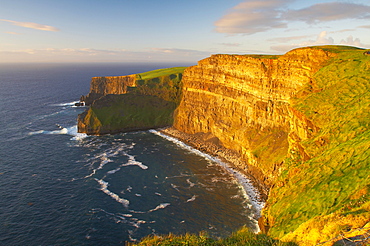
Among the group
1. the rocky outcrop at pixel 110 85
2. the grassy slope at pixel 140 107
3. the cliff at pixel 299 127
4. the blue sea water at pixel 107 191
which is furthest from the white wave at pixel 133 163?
the rocky outcrop at pixel 110 85

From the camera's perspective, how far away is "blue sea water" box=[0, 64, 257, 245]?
2125 inches

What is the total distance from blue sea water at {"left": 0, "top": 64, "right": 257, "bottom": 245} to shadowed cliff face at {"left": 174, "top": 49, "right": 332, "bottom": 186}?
14122 millimetres

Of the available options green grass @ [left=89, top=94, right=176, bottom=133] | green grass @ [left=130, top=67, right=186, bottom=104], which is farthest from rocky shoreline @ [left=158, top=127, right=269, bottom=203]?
green grass @ [left=130, top=67, right=186, bottom=104]

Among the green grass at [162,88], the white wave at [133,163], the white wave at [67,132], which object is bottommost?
the white wave at [133,163]

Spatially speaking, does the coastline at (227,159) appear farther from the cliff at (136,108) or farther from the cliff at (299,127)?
the cliff at (136,108)

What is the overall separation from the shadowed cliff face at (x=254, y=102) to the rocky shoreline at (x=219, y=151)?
2.41m

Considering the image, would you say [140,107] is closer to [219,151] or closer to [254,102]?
[219,151]

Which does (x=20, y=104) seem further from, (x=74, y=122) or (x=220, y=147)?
(x=220, y=147)

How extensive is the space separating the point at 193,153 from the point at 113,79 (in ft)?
311

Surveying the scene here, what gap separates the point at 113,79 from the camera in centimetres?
16588

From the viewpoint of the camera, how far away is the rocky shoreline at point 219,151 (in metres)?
72.7

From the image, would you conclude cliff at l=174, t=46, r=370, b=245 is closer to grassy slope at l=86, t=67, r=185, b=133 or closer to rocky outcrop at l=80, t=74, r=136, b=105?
grassy slope at l=86, t=67, r=185, b=133

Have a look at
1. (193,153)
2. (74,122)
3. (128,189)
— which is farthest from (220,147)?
(74,122)

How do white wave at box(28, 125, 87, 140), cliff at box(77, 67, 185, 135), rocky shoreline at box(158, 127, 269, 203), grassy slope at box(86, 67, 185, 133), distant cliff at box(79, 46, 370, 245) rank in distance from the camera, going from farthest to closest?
grassy slope at box(86, 67, 185, 133), cliff at box(77, 67, 185, 135), white wave at box(28, 125, 87, 140), rocky shoreline at box(158, 127, 269, 203), distant cliff at box(79, 46, 370, 245)
